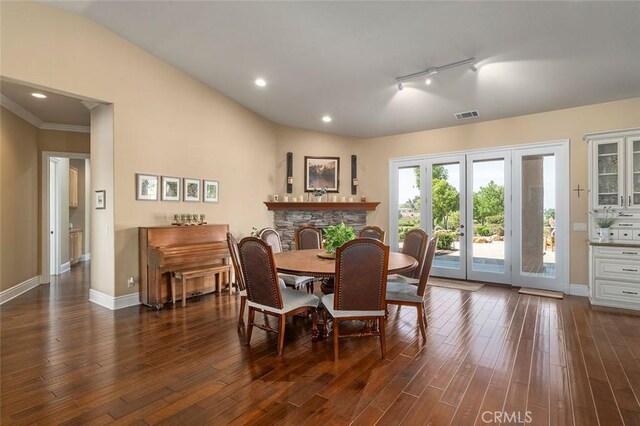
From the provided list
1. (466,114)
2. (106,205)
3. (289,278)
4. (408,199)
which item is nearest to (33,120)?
(106,205)

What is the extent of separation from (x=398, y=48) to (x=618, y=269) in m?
4.09

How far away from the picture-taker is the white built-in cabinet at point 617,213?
13.4 feet

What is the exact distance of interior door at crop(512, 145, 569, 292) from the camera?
5.00 metres

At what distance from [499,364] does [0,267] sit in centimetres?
613

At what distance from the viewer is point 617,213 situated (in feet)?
14.2

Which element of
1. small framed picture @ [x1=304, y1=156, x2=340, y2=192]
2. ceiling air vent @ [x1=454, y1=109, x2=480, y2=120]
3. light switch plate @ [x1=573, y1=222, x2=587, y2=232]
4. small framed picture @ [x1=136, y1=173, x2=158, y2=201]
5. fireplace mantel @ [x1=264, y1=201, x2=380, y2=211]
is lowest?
light switch plate @ [x1=573, y1=222, x2=587, y2=232]

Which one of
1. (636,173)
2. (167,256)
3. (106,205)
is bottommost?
(167,256)

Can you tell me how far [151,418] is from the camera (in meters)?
1.92

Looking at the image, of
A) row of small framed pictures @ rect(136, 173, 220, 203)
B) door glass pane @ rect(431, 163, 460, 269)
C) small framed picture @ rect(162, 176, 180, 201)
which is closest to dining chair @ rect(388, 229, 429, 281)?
door glass pane @ rect(431, 163, 460, 269)

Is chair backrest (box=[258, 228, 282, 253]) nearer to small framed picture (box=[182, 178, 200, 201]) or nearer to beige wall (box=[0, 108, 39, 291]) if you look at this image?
small framed picture (box=[182, 178, 200, 201])

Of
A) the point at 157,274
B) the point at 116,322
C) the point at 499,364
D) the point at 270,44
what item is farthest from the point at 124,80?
the point at 499,364

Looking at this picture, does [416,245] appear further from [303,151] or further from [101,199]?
[101,199]

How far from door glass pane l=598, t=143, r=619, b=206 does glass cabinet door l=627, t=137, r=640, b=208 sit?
128 mm

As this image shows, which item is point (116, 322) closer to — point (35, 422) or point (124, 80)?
point (35, 422)
